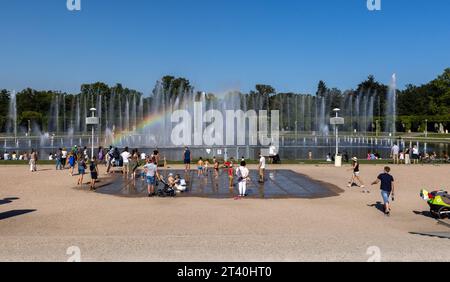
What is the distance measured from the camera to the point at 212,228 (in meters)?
13.7

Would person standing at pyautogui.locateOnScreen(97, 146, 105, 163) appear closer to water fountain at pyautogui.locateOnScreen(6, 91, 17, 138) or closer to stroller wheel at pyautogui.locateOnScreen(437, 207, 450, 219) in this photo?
stroller wheel at pyautogui.locateOnScreen(437, 207, 450, 219)

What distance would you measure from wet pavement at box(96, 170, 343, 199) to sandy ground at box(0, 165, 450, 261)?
1.06m

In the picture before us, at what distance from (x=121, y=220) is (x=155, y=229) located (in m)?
1.87

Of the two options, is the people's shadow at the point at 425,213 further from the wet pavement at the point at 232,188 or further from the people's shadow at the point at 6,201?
the people's shadow at the point at 6,201

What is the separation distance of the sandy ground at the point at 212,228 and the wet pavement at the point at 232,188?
1057 millimetres

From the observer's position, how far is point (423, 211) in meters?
17.0

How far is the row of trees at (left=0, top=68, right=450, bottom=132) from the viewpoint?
10594 centimetres

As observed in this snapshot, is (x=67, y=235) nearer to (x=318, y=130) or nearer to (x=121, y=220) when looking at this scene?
(x=121, y=220)

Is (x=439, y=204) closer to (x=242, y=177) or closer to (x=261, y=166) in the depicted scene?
(x=242, y=177)

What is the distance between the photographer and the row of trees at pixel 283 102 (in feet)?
348

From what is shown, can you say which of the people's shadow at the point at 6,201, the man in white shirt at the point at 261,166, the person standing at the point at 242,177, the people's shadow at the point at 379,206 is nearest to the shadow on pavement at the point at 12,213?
the people's shadow at the point at 6,201

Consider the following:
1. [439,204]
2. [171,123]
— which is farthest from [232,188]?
[171,123]

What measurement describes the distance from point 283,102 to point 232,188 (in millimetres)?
99137
